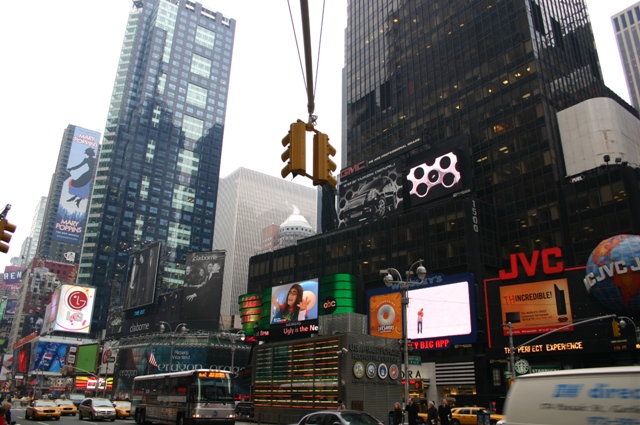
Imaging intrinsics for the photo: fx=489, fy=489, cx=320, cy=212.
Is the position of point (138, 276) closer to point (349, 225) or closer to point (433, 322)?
point (349, 225)

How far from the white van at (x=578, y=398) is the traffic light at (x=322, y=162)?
5.96 m

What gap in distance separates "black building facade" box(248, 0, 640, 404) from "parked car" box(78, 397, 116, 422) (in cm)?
3745

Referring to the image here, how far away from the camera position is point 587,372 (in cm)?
923

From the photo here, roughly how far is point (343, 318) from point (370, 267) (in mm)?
13086

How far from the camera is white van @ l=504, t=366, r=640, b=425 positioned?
847 centimetres

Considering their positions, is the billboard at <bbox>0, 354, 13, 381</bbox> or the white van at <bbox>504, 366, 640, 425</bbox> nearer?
the white van at <bbox>504, 366, 640, 425</bbox>

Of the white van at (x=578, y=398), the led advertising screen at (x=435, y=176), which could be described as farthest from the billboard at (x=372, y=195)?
the white van at (x=578, y=398)

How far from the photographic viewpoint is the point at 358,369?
95.8 ft

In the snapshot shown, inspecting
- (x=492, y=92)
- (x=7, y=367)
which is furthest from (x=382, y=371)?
(x=7, y=367)

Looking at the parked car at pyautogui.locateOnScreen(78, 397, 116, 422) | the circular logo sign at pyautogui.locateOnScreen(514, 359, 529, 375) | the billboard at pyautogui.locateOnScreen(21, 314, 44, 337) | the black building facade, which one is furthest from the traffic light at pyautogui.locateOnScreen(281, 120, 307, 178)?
the billboard at pyautogui.locateOnScreen(21, 314, 44, 337)

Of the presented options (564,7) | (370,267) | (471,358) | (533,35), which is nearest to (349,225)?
(370,267)

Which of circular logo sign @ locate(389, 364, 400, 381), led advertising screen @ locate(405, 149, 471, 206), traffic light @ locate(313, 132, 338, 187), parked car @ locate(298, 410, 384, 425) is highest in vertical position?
led advertising screen @ locate(405, 149, 471, 206)

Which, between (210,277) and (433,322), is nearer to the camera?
(433,322)

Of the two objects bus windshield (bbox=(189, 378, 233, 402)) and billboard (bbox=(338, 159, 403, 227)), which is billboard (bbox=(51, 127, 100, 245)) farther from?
bus windshield (bbox=(189, 378, 233, 402))
